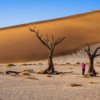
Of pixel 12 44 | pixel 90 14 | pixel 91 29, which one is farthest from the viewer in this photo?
pixel 90 14

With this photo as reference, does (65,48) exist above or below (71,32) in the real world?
below

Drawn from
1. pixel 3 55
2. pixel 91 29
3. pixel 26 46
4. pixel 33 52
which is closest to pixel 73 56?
pixel 33 52

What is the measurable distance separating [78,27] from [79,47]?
1365 cm

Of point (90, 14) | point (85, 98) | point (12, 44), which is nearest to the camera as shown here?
point (85, 98)

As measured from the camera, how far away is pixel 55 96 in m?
8.66

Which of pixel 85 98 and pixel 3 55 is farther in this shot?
pixel 3 55

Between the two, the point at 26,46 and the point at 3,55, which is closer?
the point at 3,55

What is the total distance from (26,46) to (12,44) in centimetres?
408

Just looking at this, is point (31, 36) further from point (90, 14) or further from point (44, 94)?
point (44, 94)

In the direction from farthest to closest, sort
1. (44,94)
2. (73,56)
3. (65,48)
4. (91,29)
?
(91,29)
(65,48)
(73,56)
(44,94)

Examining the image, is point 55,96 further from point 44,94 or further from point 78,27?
point 78,27

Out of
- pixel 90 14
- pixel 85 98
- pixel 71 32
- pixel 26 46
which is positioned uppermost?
pixel 90 14

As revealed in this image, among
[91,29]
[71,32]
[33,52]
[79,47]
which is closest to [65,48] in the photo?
[79,47]

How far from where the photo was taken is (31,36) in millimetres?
48750
